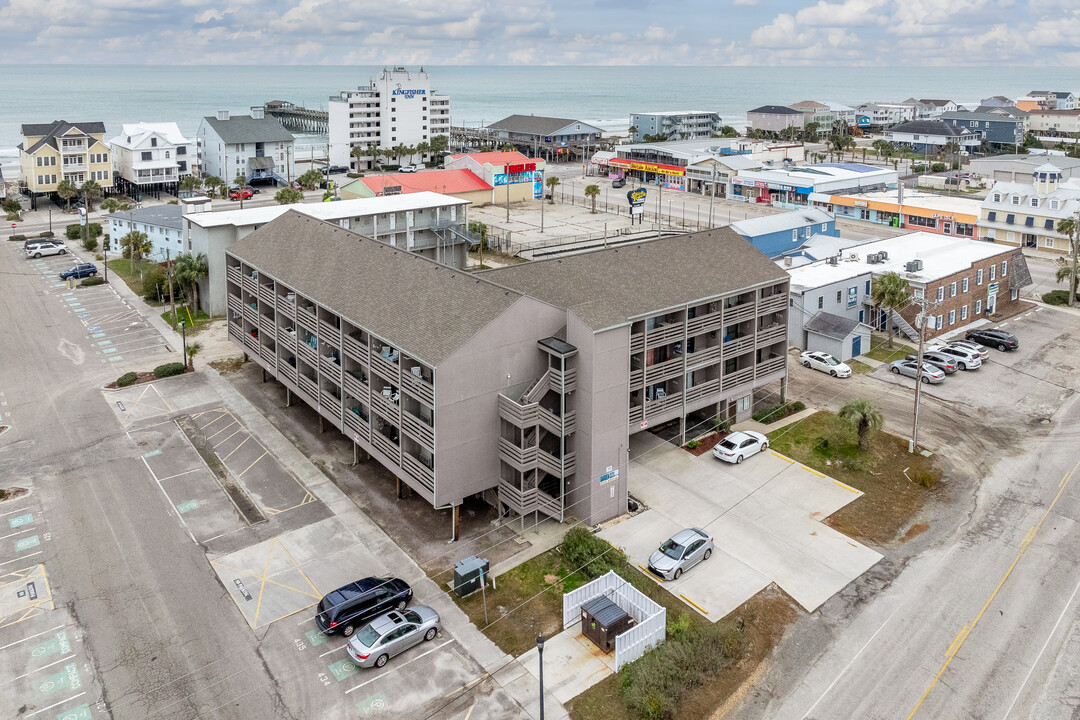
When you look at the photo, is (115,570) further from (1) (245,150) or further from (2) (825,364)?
(1) (245,150)

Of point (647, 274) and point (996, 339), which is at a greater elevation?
point (647, 274)

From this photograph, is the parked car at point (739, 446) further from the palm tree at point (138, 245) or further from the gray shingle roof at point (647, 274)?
the palm tree at point (138, 245)

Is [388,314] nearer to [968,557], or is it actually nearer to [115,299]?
[968,557]

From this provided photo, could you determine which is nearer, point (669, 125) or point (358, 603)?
point (358, 603)

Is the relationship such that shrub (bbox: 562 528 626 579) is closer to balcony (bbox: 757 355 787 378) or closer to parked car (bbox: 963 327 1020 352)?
balcony (bbox: 757 355 787 378)

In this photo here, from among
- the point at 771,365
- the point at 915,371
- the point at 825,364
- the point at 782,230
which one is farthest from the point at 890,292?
the point at 782,230

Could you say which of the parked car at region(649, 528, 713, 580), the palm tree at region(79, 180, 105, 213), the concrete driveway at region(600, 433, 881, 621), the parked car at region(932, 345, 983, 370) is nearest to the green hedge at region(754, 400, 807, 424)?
the concrete driveway at region(600, 433, 881, 621)

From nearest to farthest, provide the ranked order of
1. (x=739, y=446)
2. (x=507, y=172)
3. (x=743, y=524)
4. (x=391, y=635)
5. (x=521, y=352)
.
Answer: (x=391, y=635)
(x=521, y=352)
(x=743, y=524)
(x=739, y=446)
(x=507, y=172)

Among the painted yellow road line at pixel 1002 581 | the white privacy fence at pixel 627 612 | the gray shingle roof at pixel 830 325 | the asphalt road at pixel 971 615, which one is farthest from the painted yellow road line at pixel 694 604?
the gray shingle roof at pixel 830 325
